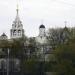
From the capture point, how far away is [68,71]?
43844 mm

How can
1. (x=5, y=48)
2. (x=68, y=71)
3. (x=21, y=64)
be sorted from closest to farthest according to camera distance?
(x=68, y=71), (x=21, y=64), (x=5, y=48)

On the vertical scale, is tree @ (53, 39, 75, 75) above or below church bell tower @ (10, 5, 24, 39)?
below

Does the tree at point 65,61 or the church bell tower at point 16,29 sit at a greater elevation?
the church bell tower at point 16,29

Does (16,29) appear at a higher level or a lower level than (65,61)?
higher

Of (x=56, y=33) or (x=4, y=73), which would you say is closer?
(x=4, y=73)

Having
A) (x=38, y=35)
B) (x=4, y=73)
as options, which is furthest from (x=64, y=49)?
(x=38, y=35)

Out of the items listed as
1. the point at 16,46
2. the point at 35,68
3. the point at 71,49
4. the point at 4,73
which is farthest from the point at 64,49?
the point at 16,46

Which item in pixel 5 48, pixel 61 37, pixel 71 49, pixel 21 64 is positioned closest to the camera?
A: pixel 71 49

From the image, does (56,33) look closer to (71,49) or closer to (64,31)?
(64,31)

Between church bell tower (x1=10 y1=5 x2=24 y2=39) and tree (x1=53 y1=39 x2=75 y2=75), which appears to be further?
church bell tower (x1=10 y1=5 x2=24 y2=39)

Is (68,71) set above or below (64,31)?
below

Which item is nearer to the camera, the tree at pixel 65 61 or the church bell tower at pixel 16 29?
the tree at pixel 65 61

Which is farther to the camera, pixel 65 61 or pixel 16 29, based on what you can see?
pixel 16 29

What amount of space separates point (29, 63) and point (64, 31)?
3185 cm
